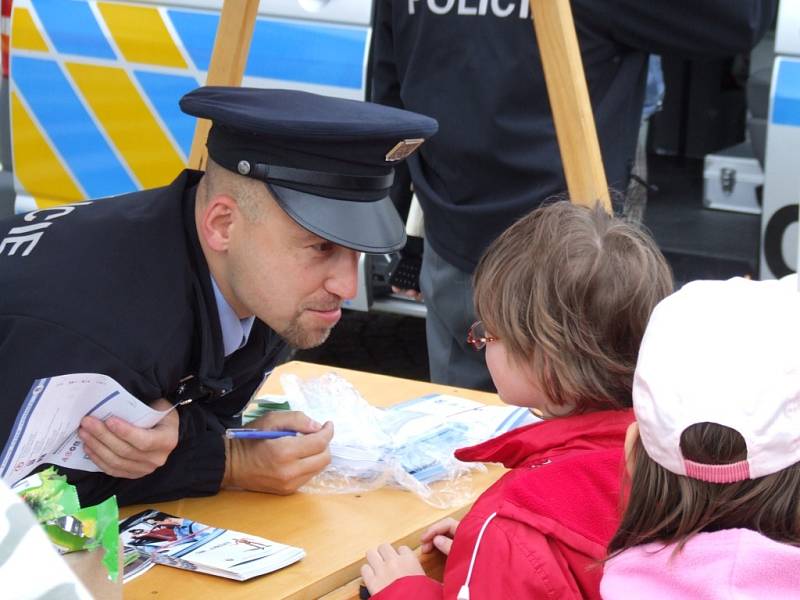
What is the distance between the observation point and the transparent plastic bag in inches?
79.4

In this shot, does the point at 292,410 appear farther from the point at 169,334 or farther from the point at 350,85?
the point at 350,85

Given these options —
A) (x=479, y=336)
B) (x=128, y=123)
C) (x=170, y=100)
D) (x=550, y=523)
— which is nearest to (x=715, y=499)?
(x=550, y=523)

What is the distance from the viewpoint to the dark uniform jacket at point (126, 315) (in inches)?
67.5

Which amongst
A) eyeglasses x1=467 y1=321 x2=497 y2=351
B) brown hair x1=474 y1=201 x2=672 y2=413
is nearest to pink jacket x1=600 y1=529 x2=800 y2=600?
brown hair x1=474 y1=201 x2=672 y2=413

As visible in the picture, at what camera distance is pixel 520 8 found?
257 centimetres

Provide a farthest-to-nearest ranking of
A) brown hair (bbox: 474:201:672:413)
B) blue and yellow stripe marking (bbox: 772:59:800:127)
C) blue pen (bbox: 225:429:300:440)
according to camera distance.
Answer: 1. blue and yellow stripe marking (bbox: 772:59:800:127)
2. blue pen (bbox: 225:429:300:440)
3. brown hair (bbox: 474:201:672:413)

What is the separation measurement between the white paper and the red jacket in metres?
0.51

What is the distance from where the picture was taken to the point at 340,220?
6.04 ft

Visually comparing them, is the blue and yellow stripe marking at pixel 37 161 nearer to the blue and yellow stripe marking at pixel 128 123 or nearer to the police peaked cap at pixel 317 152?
the blue and yellow stripe marking at pixel 128 123

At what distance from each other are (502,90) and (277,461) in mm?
1029

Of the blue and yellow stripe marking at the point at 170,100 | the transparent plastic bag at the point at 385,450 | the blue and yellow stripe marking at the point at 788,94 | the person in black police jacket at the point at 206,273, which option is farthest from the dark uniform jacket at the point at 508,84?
the blue and yellow stripe marking at the point at 170,100

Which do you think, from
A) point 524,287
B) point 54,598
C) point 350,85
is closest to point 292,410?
point 524,287

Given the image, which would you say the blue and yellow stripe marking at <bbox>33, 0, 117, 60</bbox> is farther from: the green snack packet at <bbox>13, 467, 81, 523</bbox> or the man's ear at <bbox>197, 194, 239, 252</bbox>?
the green snack packet at <bbox>13, 467, 81, 523</bbox>

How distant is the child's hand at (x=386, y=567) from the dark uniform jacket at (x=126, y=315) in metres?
0.33
